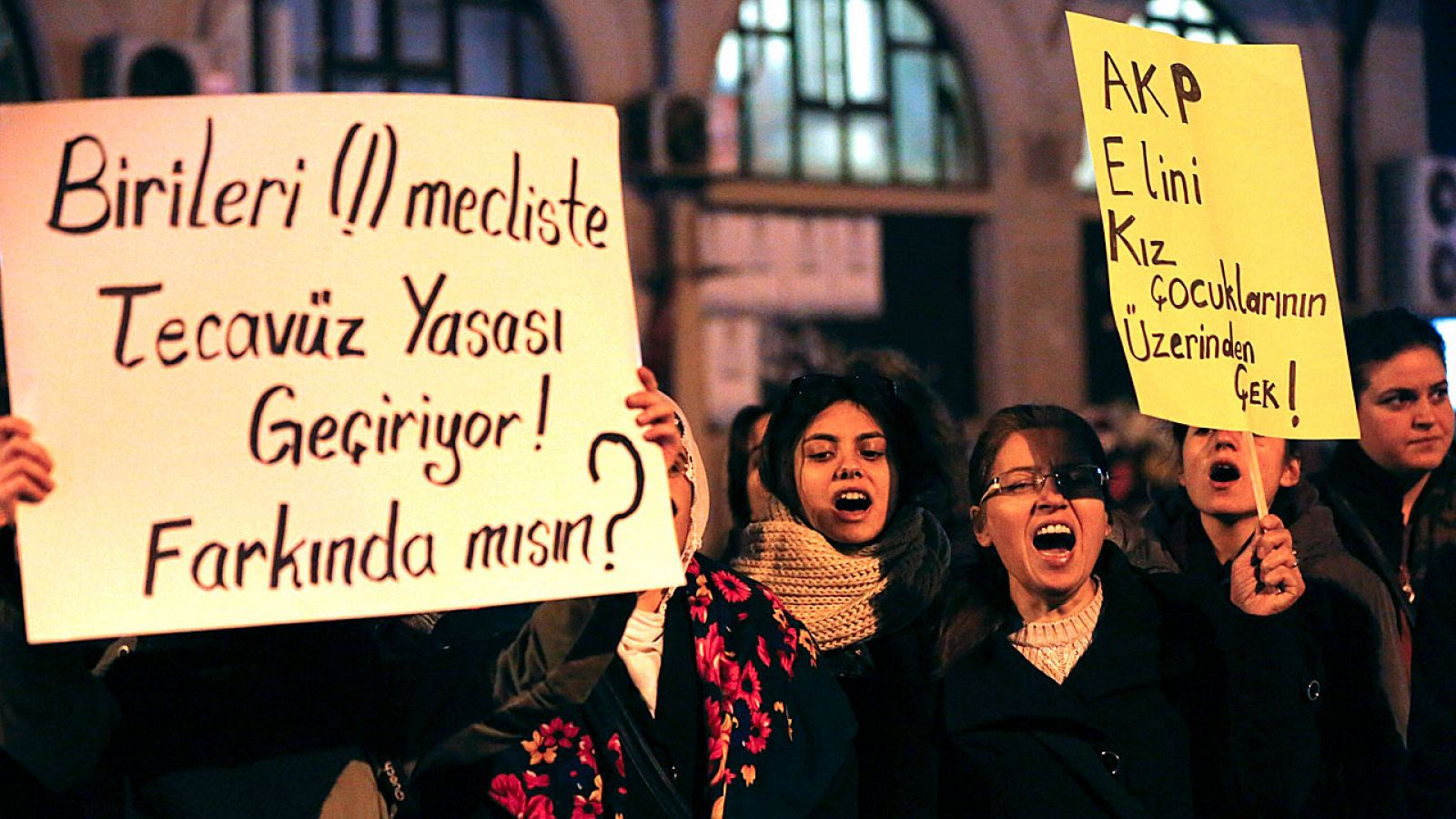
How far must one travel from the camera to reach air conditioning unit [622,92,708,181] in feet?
41.8

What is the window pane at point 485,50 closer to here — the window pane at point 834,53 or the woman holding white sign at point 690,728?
the window pane at point 834,53

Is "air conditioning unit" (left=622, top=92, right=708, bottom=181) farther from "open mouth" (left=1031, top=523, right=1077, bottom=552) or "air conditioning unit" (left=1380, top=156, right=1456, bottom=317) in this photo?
"open mouth" (left=1031, top=523, right=1077, bottom=552)

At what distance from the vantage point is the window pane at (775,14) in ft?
45.6

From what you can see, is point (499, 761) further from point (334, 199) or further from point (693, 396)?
point (693, 396)

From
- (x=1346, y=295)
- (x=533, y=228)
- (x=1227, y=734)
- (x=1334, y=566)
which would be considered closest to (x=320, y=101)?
(x=533, y=228)

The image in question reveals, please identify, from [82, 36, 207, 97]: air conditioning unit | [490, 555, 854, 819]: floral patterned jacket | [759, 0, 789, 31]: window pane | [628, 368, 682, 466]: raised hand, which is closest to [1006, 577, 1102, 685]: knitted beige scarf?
[490, 555, 854, 819]: floral patterned jacket

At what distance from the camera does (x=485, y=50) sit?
42.8 ft

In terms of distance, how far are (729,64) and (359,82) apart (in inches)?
105

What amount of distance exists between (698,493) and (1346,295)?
47.9 feet

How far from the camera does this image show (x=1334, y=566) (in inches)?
141

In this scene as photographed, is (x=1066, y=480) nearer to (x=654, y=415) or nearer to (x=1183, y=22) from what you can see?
(x=654, y=415)

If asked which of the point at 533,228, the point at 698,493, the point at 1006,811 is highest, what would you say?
the point at 533,228

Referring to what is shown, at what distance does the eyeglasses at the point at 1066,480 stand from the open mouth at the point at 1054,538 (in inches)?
2.2

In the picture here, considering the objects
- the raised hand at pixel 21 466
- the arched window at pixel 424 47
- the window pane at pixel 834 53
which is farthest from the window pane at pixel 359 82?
the raised hand at pixel 21 466
